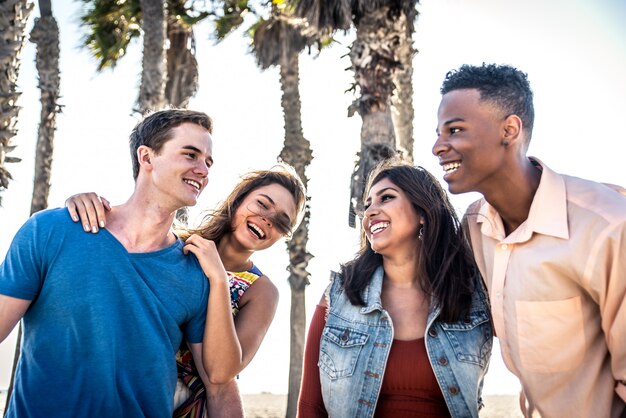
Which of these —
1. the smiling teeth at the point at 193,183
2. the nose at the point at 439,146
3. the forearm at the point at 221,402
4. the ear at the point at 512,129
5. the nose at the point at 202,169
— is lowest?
the forearm at the point at 221,402

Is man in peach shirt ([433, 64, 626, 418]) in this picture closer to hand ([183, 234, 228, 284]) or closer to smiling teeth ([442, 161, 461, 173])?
smiling teeth ([442, 161, 461, 173])

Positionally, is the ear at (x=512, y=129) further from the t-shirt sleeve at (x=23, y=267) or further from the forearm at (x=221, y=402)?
the t-shirt sleeve at (x=23, y=267)

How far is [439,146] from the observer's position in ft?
10.9

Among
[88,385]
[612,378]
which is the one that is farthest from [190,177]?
[612,378]

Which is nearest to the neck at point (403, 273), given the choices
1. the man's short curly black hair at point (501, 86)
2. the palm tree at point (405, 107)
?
the man's short curly black hair at point (501, 86)

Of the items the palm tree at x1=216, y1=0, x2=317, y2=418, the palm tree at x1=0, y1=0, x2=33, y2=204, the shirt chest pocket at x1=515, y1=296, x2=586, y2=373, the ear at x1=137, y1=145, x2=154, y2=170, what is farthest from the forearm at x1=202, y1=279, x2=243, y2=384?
the palm tree at x1=216, y1=0, x2=317, y2=418

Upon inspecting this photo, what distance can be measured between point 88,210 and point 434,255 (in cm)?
209

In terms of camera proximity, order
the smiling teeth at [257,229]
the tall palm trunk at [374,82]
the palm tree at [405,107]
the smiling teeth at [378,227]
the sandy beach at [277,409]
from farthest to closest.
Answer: the sandy beach at [277,409] < the palm tree at [405,107] < the tall palm trunk at [374,82] < the smiling teeth at [257,229] < the smiling teeth at [378,227]

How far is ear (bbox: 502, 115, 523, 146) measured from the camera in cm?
332

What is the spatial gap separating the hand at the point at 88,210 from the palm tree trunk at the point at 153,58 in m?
8.17

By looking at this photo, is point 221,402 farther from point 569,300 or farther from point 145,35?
point 145,35

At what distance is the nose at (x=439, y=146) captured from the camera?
3312 millimetres

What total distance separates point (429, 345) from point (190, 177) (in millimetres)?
1646

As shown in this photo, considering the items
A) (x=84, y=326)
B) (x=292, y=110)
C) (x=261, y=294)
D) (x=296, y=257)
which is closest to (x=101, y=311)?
(x=84, y=326)
